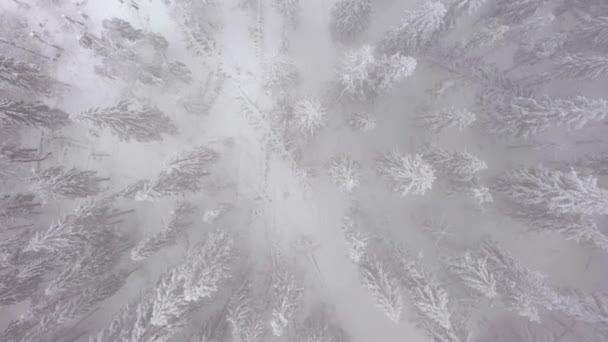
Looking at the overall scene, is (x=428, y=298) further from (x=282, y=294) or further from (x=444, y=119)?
(x=444, y=119)

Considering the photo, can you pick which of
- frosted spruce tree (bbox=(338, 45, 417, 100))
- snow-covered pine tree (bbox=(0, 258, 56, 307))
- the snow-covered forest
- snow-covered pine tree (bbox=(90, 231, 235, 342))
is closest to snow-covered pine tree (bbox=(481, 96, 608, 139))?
the snow-covered forest

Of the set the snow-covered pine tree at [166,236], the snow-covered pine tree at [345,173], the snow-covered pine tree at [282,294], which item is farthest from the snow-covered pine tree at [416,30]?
the snow-covered pine tree at [166,236]

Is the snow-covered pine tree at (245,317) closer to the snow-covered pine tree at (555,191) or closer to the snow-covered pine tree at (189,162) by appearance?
the snow-covered pine tree at (189,162)

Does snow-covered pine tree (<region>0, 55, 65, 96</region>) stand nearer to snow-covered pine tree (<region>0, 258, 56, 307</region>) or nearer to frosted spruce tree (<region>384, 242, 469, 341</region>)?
snow-covered pine tree (<region>0, 258, 56, 307</region>)

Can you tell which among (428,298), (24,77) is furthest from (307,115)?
(24,77)

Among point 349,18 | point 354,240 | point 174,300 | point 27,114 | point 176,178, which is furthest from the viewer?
point 349,18
